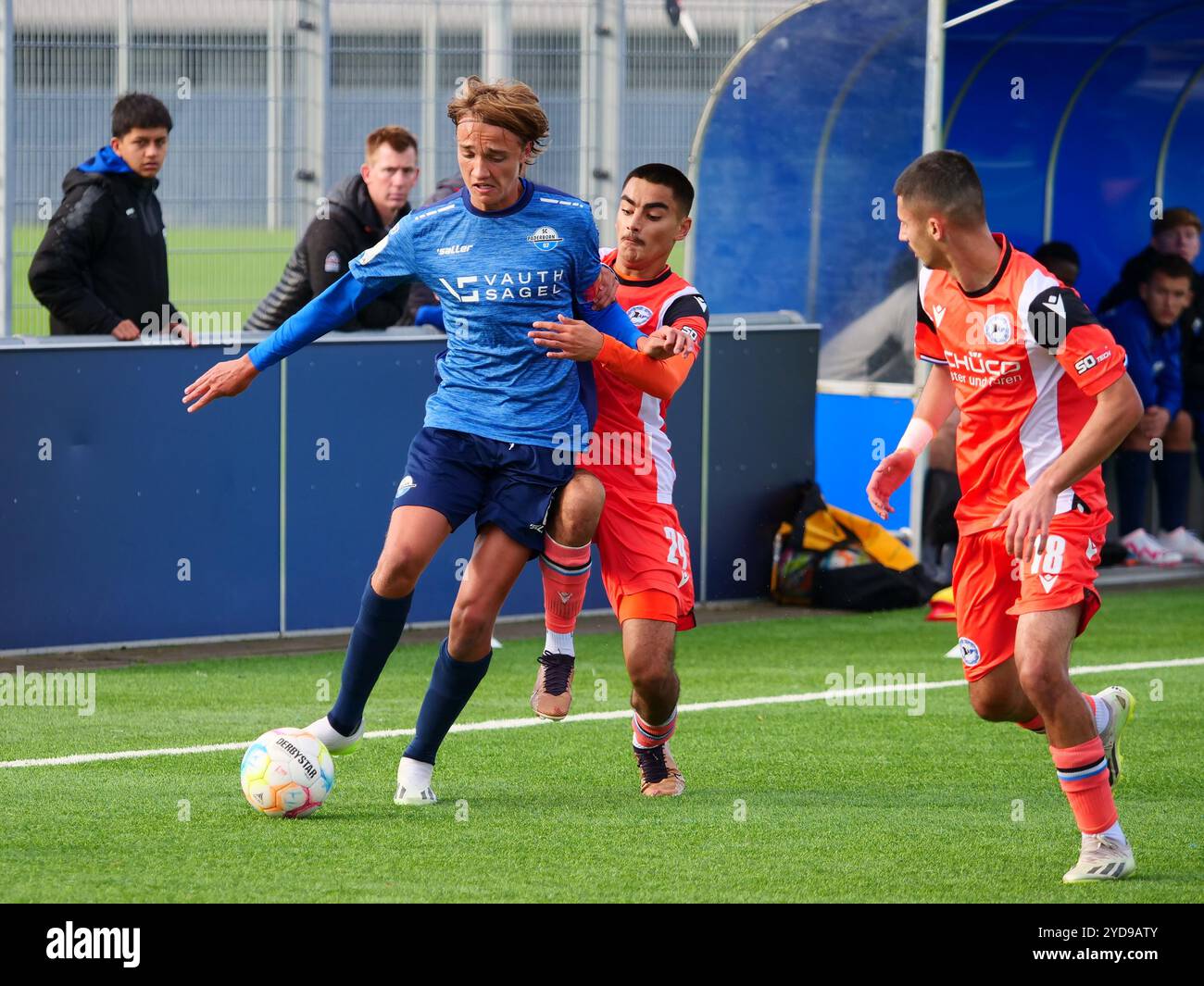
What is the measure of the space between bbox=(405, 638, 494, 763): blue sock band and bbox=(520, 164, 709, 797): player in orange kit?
0.91 feet

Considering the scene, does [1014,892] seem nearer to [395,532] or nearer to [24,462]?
[395,532]

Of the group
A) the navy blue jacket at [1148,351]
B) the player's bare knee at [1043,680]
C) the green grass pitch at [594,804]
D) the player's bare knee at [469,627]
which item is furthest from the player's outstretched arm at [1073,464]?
the navy blue jacket at [1148,351]

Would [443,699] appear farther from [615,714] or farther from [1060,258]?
[1060,258]

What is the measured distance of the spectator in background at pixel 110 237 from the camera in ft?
28.1

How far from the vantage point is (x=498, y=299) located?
5711 mm

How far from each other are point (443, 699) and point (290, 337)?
3.85 feet

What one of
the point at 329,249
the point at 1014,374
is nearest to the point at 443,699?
the point at 1014,374

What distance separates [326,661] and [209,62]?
10.6 ft

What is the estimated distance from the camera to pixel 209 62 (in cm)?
989

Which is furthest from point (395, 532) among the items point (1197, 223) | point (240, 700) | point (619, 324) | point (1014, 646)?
point (1197, 223)

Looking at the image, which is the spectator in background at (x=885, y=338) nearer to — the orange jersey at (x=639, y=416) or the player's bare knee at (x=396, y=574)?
the orange jersey at (x=639, y=416)

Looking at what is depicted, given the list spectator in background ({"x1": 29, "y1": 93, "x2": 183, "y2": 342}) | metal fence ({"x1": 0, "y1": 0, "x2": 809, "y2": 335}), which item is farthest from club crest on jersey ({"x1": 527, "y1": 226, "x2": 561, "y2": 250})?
metal fence ({"x1": 0, "y1": 0, "x2": 809, "y2": 335})

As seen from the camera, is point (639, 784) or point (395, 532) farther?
point (639, 784)

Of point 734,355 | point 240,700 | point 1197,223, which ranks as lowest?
point 240,700
